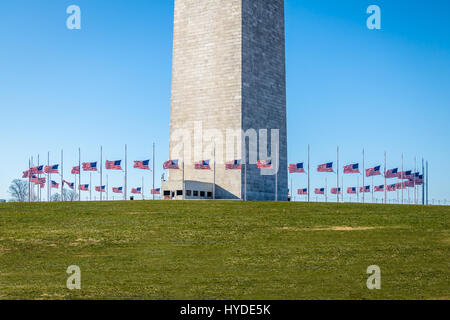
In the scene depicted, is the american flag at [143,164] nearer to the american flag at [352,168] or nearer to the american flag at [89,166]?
the american flag at [89,166]

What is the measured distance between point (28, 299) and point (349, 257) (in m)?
13.8

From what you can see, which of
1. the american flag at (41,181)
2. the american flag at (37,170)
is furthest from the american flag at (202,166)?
the american flag at (41,181)

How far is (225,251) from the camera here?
93.7ft

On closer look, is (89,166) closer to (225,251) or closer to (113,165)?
(113,165)

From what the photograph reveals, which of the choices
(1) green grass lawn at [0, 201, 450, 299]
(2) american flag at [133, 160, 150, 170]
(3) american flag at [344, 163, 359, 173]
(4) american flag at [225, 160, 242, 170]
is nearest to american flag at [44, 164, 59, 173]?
(2) american flag at [133, 160, 150, 170]

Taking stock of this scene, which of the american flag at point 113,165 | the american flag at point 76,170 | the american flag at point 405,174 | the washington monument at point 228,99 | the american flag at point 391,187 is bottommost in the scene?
the american flag at point 391,187

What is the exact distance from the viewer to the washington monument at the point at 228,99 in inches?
2697

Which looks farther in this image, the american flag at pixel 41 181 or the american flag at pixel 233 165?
the american flag at pixel 41 181

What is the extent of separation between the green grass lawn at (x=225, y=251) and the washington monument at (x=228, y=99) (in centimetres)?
2448

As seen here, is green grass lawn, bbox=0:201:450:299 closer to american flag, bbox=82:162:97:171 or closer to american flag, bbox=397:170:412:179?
american flag, bbox=82:162:97:171

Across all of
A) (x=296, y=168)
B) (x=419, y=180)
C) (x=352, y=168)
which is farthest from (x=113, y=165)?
(x=419, y=180)

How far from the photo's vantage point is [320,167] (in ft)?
227
